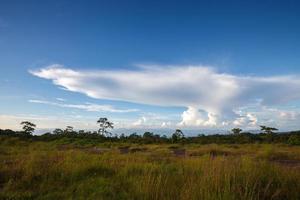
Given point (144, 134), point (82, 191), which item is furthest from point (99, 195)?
point (144, 134)

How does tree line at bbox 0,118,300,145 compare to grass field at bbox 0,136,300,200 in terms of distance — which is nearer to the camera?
grass field at bbox 0,136,300,200

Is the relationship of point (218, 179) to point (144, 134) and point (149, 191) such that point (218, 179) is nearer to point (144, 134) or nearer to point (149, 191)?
point (149, 191)

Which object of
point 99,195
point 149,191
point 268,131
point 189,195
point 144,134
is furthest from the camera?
point 144,134

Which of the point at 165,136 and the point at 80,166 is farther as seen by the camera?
the point at 165,136

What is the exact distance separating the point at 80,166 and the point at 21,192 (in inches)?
96.7

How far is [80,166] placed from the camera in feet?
26.1

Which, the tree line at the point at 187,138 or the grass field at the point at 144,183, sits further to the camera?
the tree line at the point at 187,138

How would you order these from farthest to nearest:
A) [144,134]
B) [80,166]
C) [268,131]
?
[144,134] < [268,131] < [80,166]

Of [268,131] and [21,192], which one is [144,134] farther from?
[21,192]

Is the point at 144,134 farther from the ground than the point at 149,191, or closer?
farther from the ground

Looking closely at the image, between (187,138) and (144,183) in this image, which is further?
(187,138)

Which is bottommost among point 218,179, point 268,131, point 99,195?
point 99,195

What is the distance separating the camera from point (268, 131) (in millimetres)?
42188

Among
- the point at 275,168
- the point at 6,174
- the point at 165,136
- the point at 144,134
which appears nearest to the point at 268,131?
the point at 165,136
